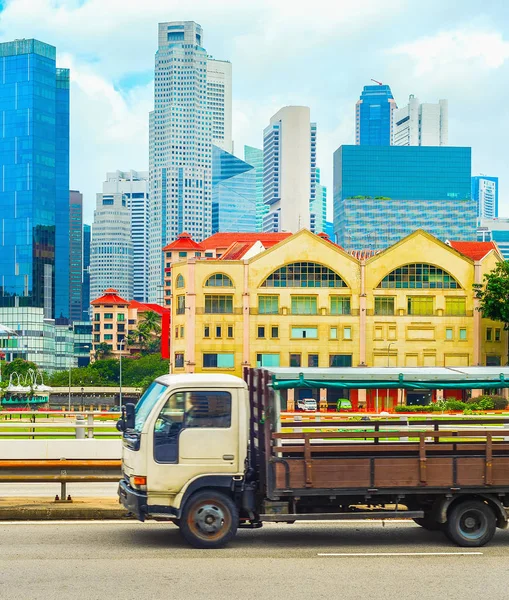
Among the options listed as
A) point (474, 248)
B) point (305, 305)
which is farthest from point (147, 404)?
point (474, 248)

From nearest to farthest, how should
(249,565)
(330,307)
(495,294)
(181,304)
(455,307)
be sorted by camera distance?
(249,565)
(495,294)
(330,307)
(455,307)
(181,304)

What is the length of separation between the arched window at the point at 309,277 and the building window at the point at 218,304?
12.4 feet

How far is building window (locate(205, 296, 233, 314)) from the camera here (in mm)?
100625

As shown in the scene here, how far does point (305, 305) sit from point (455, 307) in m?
14.7

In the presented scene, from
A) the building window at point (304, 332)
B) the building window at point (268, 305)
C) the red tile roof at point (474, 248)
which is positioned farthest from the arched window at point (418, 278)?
the red tile roof at point (474, 248)

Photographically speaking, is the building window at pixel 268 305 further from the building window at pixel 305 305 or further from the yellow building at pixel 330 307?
the building window at pixel 305 305

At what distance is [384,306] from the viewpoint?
3964 inches

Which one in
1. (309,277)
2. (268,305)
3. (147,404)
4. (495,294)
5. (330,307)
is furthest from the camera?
(268,305)

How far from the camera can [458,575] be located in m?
13.3

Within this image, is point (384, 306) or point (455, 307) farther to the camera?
point (455, 307)

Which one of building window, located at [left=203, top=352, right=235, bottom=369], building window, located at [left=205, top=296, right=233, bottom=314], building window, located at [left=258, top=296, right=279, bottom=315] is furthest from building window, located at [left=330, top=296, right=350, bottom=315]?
building window, located at [left=203, top=352, right=235, bottom=369]

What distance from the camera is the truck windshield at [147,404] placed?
49.4ft

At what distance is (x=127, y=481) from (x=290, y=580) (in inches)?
139

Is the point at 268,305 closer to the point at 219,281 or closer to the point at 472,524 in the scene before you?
the point at 219,281
